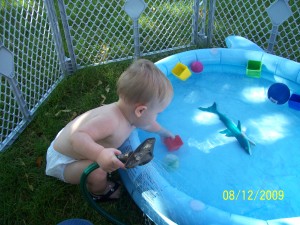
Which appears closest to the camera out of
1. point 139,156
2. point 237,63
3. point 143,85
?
point 139,156

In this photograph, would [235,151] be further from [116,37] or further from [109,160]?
[116,37]

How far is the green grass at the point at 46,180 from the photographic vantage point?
1697mm

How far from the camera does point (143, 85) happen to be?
1.43 metres

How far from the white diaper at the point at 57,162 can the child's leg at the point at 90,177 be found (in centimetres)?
2

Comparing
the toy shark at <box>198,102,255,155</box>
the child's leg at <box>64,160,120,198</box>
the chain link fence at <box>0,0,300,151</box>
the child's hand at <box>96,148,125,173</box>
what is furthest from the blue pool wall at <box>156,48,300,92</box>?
the child's hand at <box>96,148,125,173</box>

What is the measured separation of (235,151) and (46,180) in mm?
1087

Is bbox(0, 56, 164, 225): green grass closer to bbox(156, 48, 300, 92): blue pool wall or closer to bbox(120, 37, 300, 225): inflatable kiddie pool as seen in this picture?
bbox(120, 37, 300, 225): inflatable kiddie pool

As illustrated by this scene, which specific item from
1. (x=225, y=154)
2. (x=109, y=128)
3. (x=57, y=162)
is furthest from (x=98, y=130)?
(x=225, y=154)

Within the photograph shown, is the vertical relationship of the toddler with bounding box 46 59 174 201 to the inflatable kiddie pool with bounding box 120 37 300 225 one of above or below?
above

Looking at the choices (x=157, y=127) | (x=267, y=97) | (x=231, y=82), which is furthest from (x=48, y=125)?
(x=267, y=97)

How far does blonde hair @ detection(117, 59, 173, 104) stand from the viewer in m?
1.44

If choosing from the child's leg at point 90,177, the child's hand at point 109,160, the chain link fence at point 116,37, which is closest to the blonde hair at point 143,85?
the child's hand at point 109,160

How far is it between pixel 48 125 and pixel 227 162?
1137 millimetres

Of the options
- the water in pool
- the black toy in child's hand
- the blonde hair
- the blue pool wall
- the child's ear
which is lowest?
the water in pool
